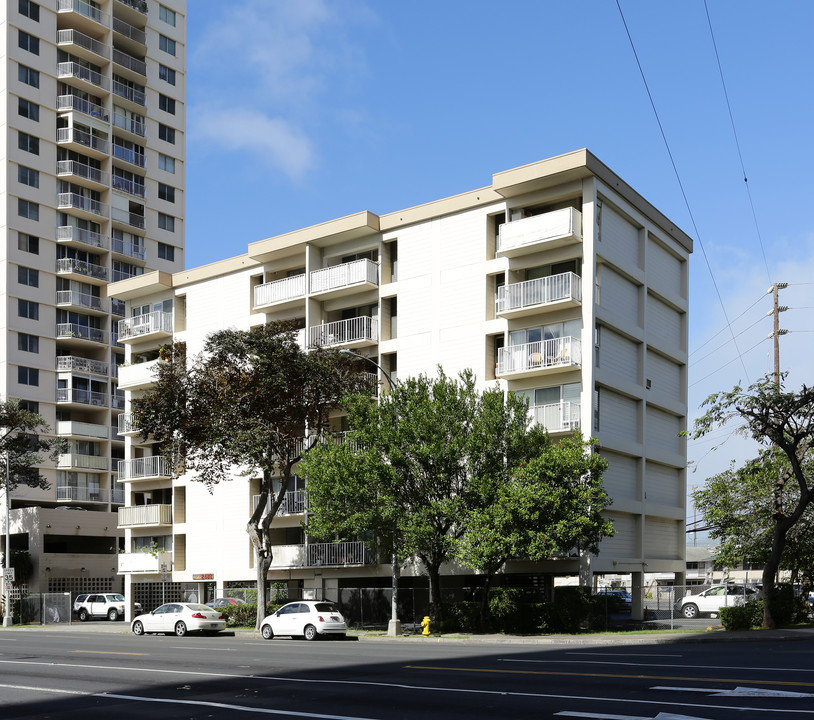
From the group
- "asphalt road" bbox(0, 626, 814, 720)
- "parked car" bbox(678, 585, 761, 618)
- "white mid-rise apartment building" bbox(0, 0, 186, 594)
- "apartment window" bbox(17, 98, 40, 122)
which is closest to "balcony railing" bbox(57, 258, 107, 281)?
"white mid-rise apartment building" bbox(0, 0, 186, 594)

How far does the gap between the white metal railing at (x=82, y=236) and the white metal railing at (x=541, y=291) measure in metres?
43.1

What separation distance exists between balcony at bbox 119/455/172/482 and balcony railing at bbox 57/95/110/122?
101 ft

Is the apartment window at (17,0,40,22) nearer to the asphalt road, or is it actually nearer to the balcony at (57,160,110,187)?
the balcony at (57,160,110,187)

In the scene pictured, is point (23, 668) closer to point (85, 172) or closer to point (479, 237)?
point (479, 237)

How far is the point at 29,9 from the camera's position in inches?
2783

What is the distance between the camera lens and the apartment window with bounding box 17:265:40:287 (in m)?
68.9

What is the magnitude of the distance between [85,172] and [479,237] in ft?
139

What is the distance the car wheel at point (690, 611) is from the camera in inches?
1823

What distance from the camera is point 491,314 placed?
41656mm

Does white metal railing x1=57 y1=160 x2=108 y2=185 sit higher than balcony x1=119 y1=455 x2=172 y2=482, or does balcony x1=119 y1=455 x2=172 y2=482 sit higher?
white metal railing x1=57 y1=160 x2=108 y2=185

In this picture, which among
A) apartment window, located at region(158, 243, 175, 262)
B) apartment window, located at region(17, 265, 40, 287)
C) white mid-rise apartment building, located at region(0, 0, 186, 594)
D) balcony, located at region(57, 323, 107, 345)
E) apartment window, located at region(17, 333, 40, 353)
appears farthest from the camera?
apartment window, located at region(158, 243, 175, 262)

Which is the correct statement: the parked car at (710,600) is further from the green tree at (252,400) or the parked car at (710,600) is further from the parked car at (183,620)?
the parked car at (183,620)

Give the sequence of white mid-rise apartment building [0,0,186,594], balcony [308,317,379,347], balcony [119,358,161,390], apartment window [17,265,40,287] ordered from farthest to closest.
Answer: apartment window [17,265,40,287] < white mid-rise apartment building [0,0,186,594] < balcony [119,358,161,390] < balcony [308,317,379,347]

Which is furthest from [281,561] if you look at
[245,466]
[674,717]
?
[674,717]
